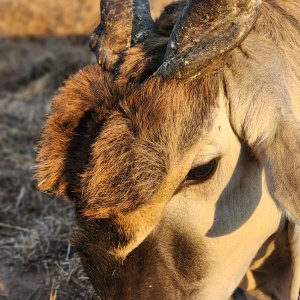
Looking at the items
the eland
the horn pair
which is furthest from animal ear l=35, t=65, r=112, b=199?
the horn pair

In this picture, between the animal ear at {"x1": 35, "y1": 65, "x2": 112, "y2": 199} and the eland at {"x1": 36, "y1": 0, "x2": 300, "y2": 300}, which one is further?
the animal ear at {"x1": 35, "y1": 65, "x2": 112, "y2": 199}

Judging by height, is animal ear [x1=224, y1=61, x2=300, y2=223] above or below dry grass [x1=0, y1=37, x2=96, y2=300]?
above

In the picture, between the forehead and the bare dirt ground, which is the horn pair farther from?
the bare dirt ground

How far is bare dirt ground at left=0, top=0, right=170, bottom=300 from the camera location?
542 centimetres

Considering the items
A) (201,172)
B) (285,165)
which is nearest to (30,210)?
(201,172)

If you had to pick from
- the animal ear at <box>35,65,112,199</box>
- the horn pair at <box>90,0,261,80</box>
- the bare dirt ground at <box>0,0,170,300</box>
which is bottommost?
the bare dirt ground at <box>0,0,170,300</box>

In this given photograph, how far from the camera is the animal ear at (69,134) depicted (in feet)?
11.3

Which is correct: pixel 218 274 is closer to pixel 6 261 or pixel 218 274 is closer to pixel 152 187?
pixel 152 187

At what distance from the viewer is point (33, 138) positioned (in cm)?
814

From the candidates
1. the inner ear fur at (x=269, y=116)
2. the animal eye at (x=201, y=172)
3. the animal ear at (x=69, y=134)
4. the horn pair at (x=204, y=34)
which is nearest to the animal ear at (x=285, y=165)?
the inner ear fur at (x=269, y=116)

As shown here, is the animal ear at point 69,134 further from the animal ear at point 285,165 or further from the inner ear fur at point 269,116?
the animal ear at point 285,165

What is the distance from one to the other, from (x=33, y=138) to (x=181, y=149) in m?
5.02

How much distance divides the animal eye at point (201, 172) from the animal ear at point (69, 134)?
1.56ft

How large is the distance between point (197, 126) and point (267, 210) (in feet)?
1.96
